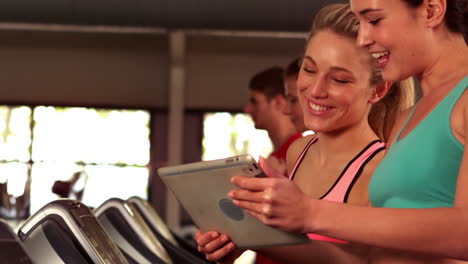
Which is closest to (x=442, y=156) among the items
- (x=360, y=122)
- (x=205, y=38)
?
(x=360, y=122)

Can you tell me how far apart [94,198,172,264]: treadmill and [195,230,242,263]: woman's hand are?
32.7 inches

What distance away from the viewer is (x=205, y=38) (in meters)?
10.1

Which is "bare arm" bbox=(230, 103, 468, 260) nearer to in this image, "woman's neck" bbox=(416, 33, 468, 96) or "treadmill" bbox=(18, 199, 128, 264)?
"woman's neck" bbox=(416, 33, 468, 96)

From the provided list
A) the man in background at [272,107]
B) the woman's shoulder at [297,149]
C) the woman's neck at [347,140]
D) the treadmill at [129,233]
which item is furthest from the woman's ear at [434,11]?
the man in background at [272,107]

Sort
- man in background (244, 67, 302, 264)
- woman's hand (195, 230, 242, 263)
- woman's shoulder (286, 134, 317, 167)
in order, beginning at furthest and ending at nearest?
man in background (244, 67, 302, 264)
woman's shoulder (286, 134, 317, 167)
woman's hand (195, 230, 242, 263)

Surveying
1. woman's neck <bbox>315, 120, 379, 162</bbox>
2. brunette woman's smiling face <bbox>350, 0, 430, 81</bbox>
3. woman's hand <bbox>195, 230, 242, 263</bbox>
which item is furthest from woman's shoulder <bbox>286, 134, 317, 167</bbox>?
brunette woman's smiling face <bbox>350, 0, 430, 81</bbox>

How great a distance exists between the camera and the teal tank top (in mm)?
1130

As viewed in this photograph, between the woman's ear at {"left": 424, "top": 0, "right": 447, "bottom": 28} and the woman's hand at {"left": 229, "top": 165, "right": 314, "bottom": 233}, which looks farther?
the woman's ear at {"left": 424, "top": 0, "right": 447, "bottom": 28}

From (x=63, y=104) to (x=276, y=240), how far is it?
9407 millimetres

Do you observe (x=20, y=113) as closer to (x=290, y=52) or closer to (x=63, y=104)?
(x=63, y=104)

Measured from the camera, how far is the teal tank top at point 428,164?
1.13 m

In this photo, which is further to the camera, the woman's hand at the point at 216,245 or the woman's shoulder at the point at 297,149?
the woman's shoulder at the point at 297,149

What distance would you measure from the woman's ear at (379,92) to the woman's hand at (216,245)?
1.32 ft

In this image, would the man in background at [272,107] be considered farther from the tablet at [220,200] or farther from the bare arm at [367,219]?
the bare arm at [367,219]
